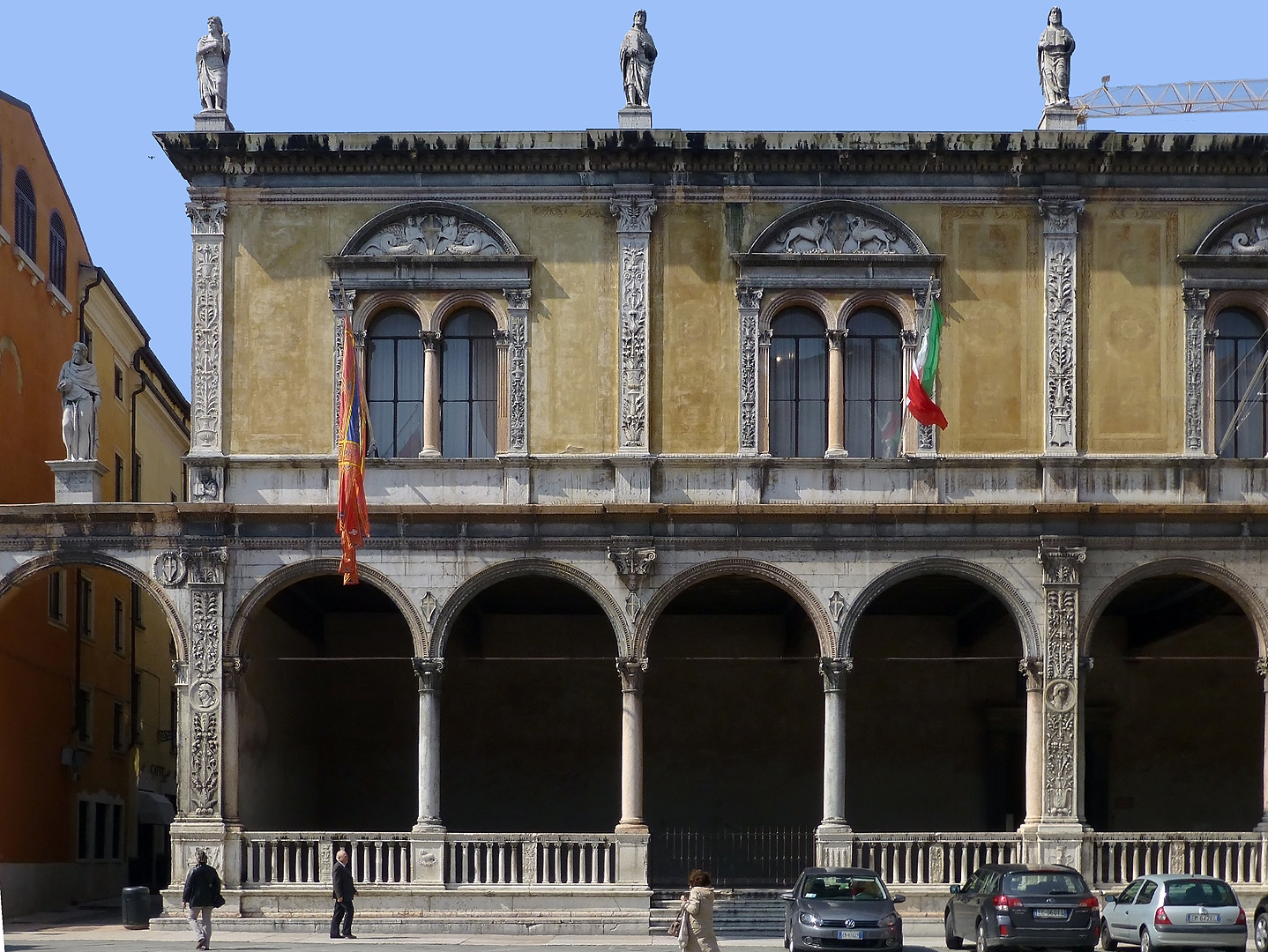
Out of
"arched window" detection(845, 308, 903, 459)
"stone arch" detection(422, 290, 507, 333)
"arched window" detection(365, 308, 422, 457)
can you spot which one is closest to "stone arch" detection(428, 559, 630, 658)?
"arched window" detection(365, 308, 422, 457)

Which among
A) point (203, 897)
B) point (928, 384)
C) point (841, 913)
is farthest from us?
A: point (928, 384)

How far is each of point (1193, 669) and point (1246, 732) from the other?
1.55 m

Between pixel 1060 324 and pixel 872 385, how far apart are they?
3.27 metres

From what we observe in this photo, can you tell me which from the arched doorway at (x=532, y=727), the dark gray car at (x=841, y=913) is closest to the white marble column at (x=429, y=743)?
the arched doorway at (x=532, y=727)

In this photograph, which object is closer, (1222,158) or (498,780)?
(1222,158)

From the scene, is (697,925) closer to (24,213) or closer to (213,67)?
(213,67)

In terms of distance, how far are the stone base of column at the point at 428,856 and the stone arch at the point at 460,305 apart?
8.32m

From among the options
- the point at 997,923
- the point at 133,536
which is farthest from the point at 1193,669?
the point at 133,536

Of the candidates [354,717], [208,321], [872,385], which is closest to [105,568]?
[208,321]

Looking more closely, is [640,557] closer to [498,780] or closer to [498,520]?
[498,520]

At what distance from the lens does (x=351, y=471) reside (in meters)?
30.1

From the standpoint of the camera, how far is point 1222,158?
32.2m

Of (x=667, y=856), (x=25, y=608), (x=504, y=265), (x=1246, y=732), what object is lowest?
(x=667, y=856)

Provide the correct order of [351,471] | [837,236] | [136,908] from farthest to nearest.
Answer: [837,236] → [136,908] → [351,471]
